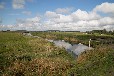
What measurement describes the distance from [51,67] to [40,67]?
102 centimetres

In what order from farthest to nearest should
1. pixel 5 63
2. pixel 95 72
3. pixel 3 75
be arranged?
pixel 5 63, pixel 95 72, pixel 3 75

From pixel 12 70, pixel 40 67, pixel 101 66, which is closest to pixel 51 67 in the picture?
pixel 40 67

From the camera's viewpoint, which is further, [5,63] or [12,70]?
[5,63]

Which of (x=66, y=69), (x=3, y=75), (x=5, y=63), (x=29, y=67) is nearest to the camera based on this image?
(x=3, y=75)

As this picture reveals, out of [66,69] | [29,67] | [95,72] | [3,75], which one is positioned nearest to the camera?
[3,75]

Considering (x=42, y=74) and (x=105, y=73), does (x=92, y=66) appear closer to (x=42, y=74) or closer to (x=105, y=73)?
(x=105, y=73)

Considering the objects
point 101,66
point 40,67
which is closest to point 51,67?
point 40,67

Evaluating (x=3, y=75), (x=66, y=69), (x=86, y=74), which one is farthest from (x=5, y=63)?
(x=86, y=74)

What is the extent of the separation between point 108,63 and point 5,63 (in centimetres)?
1044

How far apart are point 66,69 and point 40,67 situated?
8.81 feet

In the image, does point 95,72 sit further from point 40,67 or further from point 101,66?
point 40,67

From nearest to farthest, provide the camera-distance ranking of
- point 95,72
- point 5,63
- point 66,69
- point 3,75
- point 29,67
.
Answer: point 3,75 < point 95,72 < point 29,67 < point 66,69 < point 5,63

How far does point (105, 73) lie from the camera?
15.1 metres

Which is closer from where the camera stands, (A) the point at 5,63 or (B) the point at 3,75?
(B) the point at 3,75
